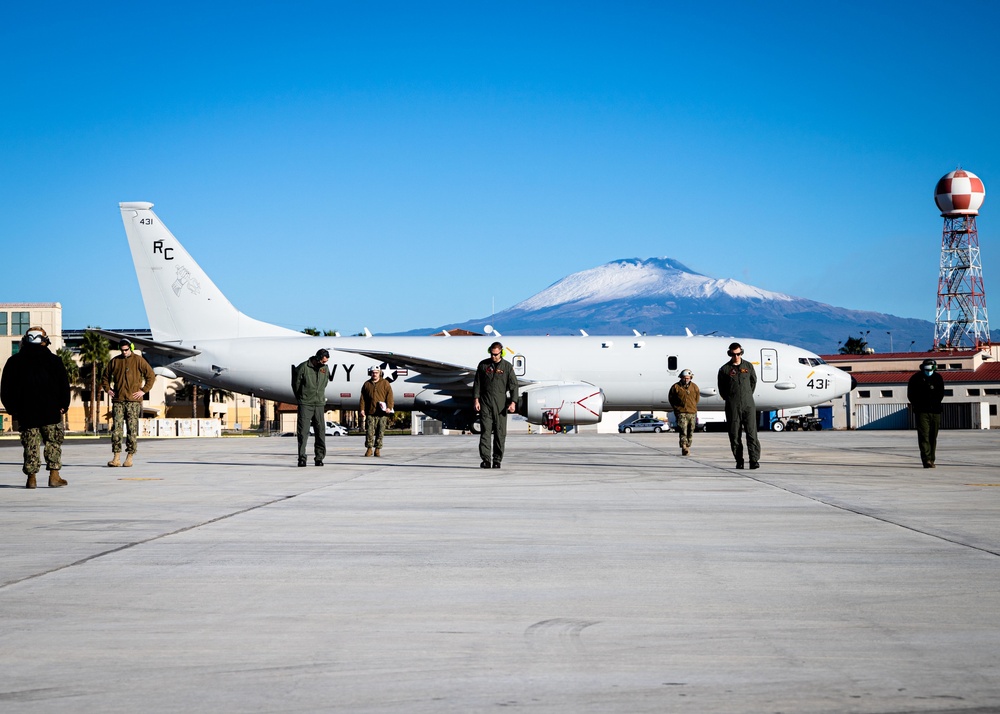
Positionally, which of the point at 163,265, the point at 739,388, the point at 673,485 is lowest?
the point at 673,485

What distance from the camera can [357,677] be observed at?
3.81m

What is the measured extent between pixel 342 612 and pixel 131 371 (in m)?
12.4

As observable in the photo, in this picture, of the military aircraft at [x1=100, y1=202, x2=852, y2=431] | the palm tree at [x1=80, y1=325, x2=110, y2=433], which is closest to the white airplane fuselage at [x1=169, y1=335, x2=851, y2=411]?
the military aircraft at [x1=100, y1=202, x2=852, y2=431]

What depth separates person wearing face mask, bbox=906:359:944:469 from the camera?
16.8m

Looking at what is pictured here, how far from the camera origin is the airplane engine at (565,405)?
104 ft

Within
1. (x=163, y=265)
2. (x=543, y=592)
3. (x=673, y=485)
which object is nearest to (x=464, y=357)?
(x=163, y=265)

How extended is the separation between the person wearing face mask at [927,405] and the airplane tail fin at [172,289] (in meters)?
23.5

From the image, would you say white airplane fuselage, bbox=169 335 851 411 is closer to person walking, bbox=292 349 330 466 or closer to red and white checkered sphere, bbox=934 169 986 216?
person walking, bbox=292 349 330 466

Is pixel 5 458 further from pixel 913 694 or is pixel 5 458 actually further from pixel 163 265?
pixel 913 694

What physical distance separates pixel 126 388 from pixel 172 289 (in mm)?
18109

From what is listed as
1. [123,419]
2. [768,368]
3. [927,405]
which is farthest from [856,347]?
[123,419]

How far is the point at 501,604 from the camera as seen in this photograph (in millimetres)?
5180

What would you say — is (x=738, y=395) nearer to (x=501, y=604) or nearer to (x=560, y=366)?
(x=501, y=604)

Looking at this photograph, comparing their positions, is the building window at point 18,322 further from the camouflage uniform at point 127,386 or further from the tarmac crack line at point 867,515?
the tarmac crack line at point 867,515
